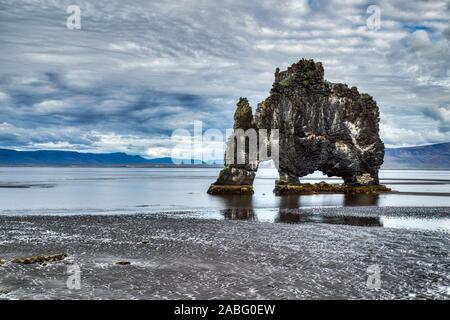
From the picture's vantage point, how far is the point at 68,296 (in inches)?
791

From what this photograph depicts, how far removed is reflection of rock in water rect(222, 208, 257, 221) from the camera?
165 ft

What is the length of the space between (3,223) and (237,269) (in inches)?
1177

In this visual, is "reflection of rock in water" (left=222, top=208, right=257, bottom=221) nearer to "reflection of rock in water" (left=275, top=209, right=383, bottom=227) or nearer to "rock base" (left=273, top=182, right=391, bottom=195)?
"reflection of rock in water" (left=275, top=209, right=383, bottom=227)

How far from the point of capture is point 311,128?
9588 cm

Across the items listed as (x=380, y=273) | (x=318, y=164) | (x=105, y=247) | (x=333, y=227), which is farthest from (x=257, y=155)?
(x=380, y=273)

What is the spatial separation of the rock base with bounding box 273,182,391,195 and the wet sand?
1891 inches

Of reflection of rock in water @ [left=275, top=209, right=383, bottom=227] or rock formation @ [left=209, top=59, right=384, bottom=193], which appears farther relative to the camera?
rock formation @ [left=209, top=59, right=384, bottom=193]

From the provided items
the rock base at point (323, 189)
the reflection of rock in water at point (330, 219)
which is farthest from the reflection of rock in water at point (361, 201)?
the reflection of rock in water at point (330, 219)

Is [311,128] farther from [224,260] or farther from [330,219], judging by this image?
[224,260]

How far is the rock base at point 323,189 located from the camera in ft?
304

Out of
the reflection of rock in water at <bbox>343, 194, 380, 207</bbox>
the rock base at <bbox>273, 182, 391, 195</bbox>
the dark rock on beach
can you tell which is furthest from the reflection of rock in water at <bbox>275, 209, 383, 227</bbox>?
the rock base at <bbox>273, 182, 391, 195</bbox>

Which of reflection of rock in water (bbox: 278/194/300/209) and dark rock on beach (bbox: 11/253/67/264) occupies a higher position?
reflection of rock in water (bbox: 278/194/300/209)

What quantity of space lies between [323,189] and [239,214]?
4675cm
